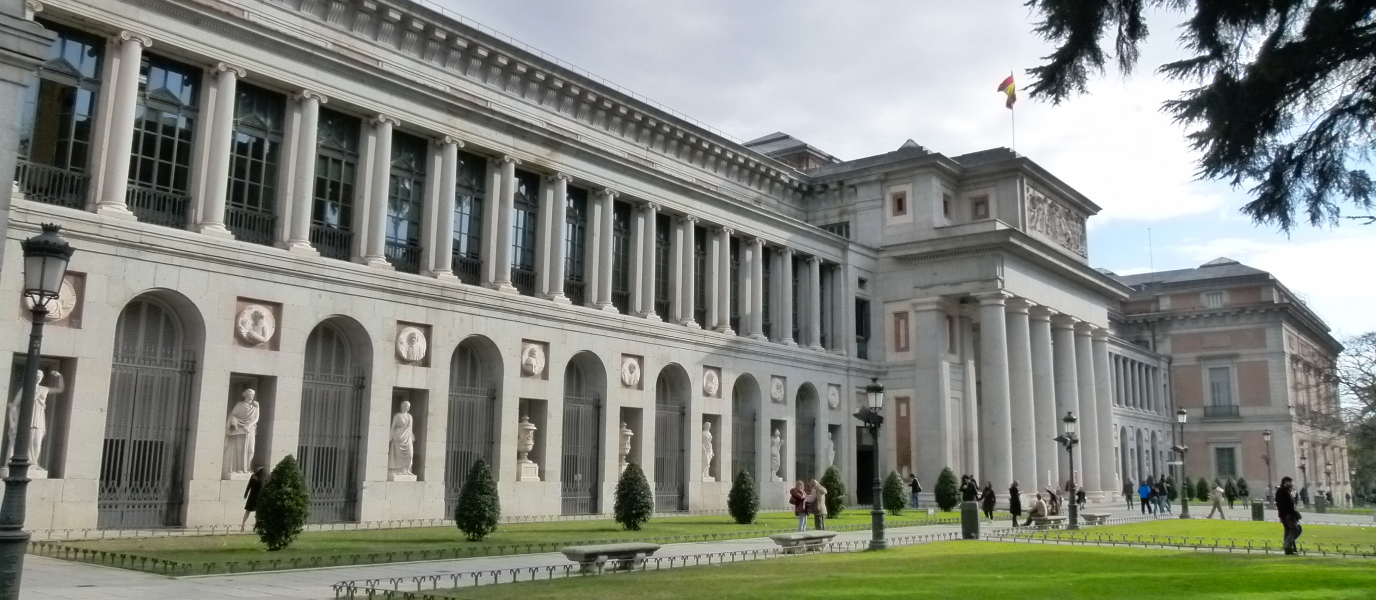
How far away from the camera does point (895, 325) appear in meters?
49.9

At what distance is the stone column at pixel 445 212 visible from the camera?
98.9 ft

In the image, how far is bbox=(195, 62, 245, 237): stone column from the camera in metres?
24.8

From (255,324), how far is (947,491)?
92.5ft

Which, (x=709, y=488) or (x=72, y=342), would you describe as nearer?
(x=72, y=342)

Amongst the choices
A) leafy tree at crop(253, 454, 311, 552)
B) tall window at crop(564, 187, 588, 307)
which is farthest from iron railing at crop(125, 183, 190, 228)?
tall window at crop(564, 187, 588, 307)

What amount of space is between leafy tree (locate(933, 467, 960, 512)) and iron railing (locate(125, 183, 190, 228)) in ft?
98.9

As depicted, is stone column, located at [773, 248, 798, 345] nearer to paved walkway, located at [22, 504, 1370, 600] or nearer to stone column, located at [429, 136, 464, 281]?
stone column, located at [429, 136, 464, 281]

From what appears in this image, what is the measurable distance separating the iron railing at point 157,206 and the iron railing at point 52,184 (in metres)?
1.01

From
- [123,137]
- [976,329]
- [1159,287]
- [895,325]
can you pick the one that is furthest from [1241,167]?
[1159,287]

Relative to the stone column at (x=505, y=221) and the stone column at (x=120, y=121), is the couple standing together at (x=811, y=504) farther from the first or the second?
the stone column at (x=120, y=121)

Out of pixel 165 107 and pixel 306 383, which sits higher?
pixel 165 107

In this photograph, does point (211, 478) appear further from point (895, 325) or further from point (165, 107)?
point (895, 325)

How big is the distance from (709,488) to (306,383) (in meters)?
16.4

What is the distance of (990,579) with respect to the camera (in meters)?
16.2
